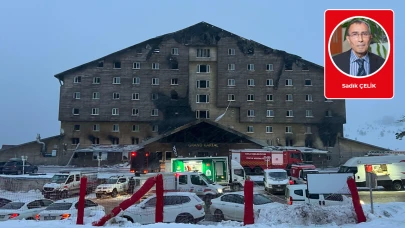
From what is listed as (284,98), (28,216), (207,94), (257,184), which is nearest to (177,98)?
(207,94)

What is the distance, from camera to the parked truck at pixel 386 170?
27906 millimetres

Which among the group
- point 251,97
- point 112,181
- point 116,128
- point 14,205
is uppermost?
point 251,97

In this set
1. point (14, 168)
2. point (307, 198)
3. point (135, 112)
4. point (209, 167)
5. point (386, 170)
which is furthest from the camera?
point (135, 112)

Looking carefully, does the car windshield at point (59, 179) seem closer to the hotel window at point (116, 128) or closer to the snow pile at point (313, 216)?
the snow pile at point (313, 216)

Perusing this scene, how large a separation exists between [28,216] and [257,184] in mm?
21007

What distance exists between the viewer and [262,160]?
133ft

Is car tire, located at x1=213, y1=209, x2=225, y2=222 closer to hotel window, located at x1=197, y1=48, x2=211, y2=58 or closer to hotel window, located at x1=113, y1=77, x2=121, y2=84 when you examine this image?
hotel window, located at x1=197, y1=48, x2=211, y2=58

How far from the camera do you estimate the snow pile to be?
436 inches

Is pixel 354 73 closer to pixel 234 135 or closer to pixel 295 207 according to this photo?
pixel 295 207

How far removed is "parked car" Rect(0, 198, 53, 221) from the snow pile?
406 inches

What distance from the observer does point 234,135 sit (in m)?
49.1

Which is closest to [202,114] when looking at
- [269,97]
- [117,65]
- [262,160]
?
[269,97]

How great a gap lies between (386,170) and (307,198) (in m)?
14.1

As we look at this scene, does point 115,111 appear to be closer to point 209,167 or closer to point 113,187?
point 209,167
